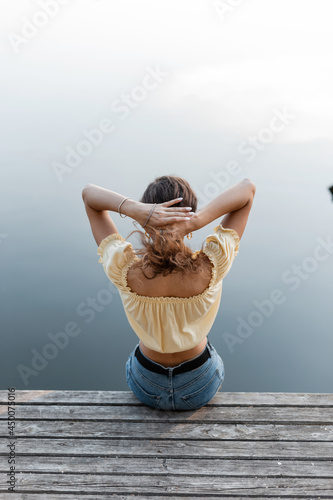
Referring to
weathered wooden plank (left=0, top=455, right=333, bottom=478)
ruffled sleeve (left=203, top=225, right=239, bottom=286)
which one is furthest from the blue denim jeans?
ruffled sleeve (left=203, top=225, right=239, bottom=286)

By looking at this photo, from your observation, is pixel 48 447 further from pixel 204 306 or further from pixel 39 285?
pixel 39 285

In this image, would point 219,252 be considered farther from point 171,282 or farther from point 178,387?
point 178,387

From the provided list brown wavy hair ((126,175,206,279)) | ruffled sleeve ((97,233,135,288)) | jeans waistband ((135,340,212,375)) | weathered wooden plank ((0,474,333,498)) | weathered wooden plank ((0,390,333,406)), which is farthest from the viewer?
weathered wooden plank ((0,390,333,406))

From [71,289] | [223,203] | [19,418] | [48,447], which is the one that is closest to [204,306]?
[223,203]

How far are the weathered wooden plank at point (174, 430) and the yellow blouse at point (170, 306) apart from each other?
0.33 meters

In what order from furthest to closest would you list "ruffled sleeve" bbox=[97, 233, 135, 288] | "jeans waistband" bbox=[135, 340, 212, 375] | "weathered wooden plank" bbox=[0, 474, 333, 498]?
"jeans waistband" bbox=[135, 340, 212, 375], "ruffled sleeve" bbox=[97, 233, 135, 288], "weathered wooden plank" bbox=[0, 474, 333, 498]

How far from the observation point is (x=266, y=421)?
74.5 inches

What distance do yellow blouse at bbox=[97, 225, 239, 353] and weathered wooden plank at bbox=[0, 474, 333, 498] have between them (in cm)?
47

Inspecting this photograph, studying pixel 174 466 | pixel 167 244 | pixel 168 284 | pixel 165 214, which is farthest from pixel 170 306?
pixel 174 466

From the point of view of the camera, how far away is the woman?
1.71 meters

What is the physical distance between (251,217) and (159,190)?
15.6ft

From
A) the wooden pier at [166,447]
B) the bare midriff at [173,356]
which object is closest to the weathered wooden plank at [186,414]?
the wooden pier at [166,447]

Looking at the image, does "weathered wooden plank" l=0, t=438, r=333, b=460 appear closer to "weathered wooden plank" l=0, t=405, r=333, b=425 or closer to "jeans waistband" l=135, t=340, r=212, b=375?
"weathered wooden plank" l=0, t=405, r=333, b=425

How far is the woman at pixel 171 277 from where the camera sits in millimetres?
1706
